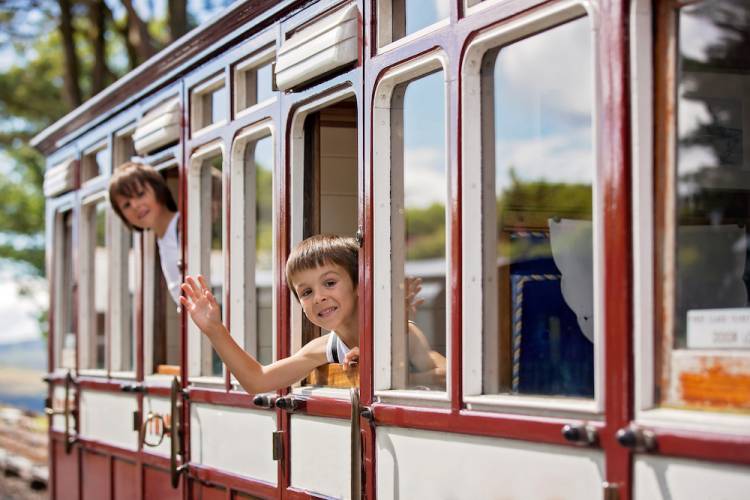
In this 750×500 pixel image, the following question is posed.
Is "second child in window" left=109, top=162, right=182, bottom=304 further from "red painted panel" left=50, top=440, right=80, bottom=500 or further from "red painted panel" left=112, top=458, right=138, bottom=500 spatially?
"red painted panel" left=50, top=440, right=80, bottom=500

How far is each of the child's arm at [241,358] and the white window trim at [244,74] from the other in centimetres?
94

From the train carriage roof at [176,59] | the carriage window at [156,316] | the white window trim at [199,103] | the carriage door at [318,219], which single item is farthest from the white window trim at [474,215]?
the carriage window at [156,316]

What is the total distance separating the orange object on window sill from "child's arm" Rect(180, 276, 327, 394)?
0.07 metres

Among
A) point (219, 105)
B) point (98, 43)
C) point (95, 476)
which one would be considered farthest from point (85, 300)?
point (98, 43)

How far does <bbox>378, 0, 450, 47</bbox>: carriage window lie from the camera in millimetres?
3896

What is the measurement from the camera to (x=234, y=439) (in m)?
5.18

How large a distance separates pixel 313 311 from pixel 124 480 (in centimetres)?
277

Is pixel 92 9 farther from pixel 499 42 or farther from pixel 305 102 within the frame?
pixel 499 42

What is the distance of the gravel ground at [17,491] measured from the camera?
12336 mm

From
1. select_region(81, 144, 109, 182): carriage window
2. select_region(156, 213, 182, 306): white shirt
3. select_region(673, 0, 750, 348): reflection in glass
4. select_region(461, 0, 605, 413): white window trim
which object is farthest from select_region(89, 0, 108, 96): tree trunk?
select_region(461, 0, 605, 413): white window trim

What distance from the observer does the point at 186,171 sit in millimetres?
5797

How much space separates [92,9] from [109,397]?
8.87 m

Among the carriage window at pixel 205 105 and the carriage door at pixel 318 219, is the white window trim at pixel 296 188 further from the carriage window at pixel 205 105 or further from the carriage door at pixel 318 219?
the carriage window at pixel 205 105

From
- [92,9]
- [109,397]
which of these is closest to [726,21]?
[109,397]
